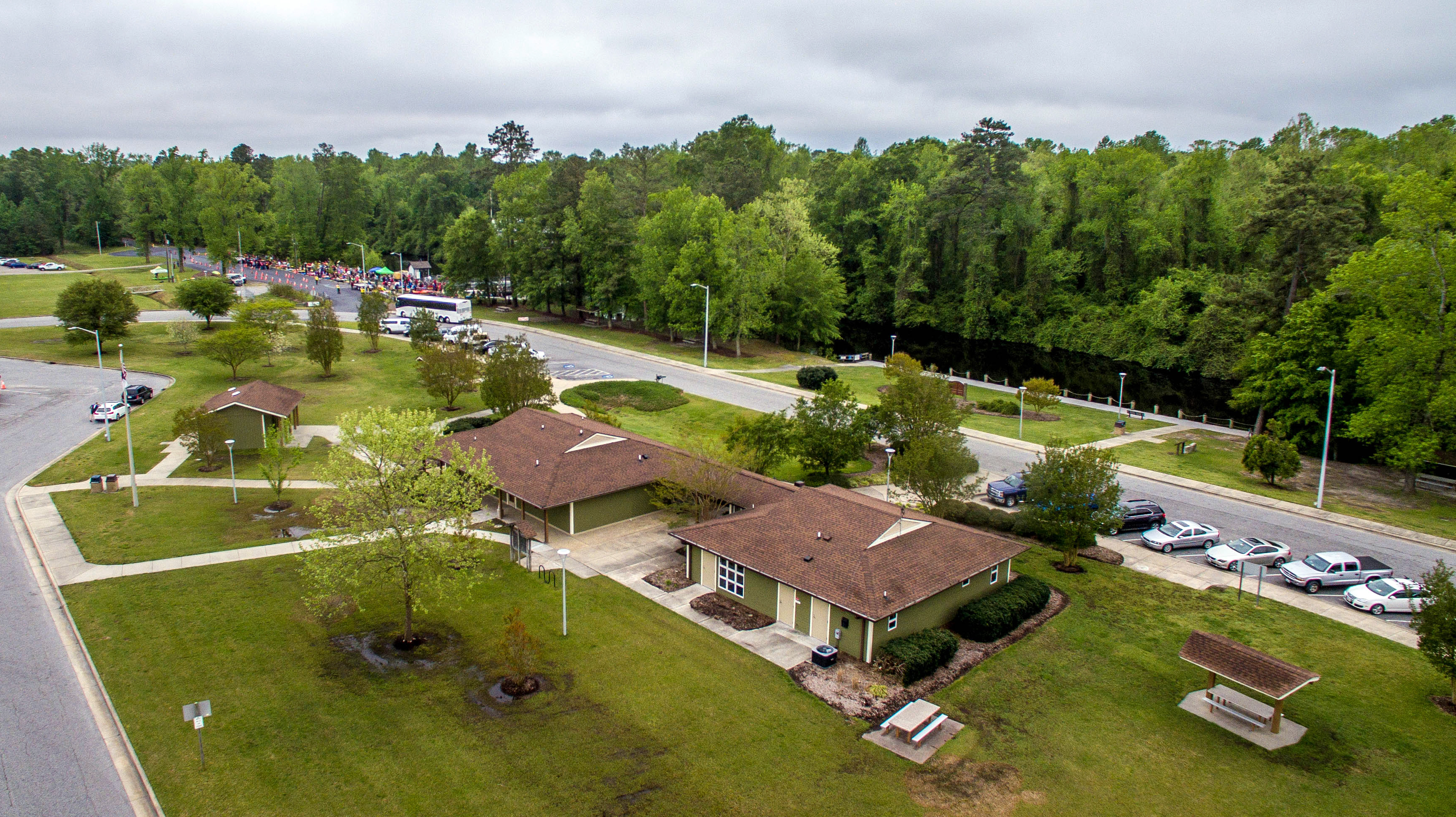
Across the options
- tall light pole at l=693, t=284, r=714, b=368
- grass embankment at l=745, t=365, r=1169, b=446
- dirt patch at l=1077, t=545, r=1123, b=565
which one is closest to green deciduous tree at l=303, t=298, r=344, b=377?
tall light pole at l=693, t=284, r=714, b=368

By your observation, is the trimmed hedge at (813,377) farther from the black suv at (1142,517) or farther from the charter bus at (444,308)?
the charter bus at (444,308)

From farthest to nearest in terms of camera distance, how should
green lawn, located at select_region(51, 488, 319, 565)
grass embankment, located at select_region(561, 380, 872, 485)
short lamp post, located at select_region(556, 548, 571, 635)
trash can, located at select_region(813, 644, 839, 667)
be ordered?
grass embankment, located at select_region(561, 380, 872, 485), green lawn, located at select_region(51, 488, 319, 565), trash can, located at select_region(813, 644, 839, 667), short lamp post, located at select_region(556, 548, 571, 635)

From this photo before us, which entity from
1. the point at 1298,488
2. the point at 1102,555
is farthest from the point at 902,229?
the point at 1102,555

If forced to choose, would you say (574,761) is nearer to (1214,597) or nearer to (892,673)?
(892,673)

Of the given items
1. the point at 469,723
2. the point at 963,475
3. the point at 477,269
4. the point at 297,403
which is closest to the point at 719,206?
the point at 477,269

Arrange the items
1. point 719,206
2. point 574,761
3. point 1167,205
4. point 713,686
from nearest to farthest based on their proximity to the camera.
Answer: point 574,761 < point 713,686 < point 719,206 < point 1167,205

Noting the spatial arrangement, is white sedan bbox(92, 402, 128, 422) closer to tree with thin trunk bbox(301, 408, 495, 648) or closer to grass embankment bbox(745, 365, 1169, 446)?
tree with thin trunk bbox(301, 408, 495, 648)
